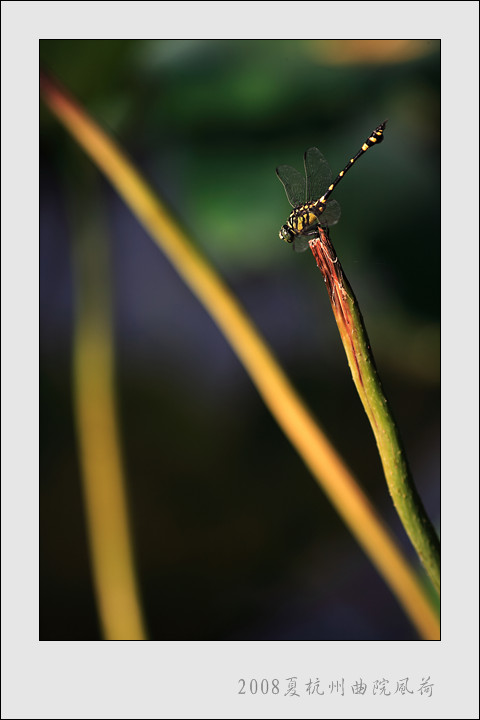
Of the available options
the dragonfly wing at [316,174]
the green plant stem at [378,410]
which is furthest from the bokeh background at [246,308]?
the green plant stem at [378,410]

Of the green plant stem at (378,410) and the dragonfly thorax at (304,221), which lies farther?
the dragonfly thorax at (304,221)

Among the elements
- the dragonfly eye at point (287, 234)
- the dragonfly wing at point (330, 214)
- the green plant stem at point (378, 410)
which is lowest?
the green plant stem at point (378, 410)

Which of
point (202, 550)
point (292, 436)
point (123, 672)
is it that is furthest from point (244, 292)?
point (123, 672)

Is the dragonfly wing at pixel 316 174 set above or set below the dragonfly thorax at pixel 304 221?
above

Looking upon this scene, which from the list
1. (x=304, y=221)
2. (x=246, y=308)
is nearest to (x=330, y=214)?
(x=304, y=221)

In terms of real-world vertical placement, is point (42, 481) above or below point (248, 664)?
above

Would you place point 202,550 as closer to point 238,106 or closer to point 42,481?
point 42,481

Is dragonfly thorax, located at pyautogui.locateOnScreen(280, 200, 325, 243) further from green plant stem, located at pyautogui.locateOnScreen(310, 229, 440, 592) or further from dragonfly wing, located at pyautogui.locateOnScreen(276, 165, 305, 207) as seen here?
green plant stem, located at pyautogui.locateOnScreen(310, 229, 440, 592)

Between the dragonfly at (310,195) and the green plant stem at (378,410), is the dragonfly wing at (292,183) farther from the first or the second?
the green plant stem at (378,410)
